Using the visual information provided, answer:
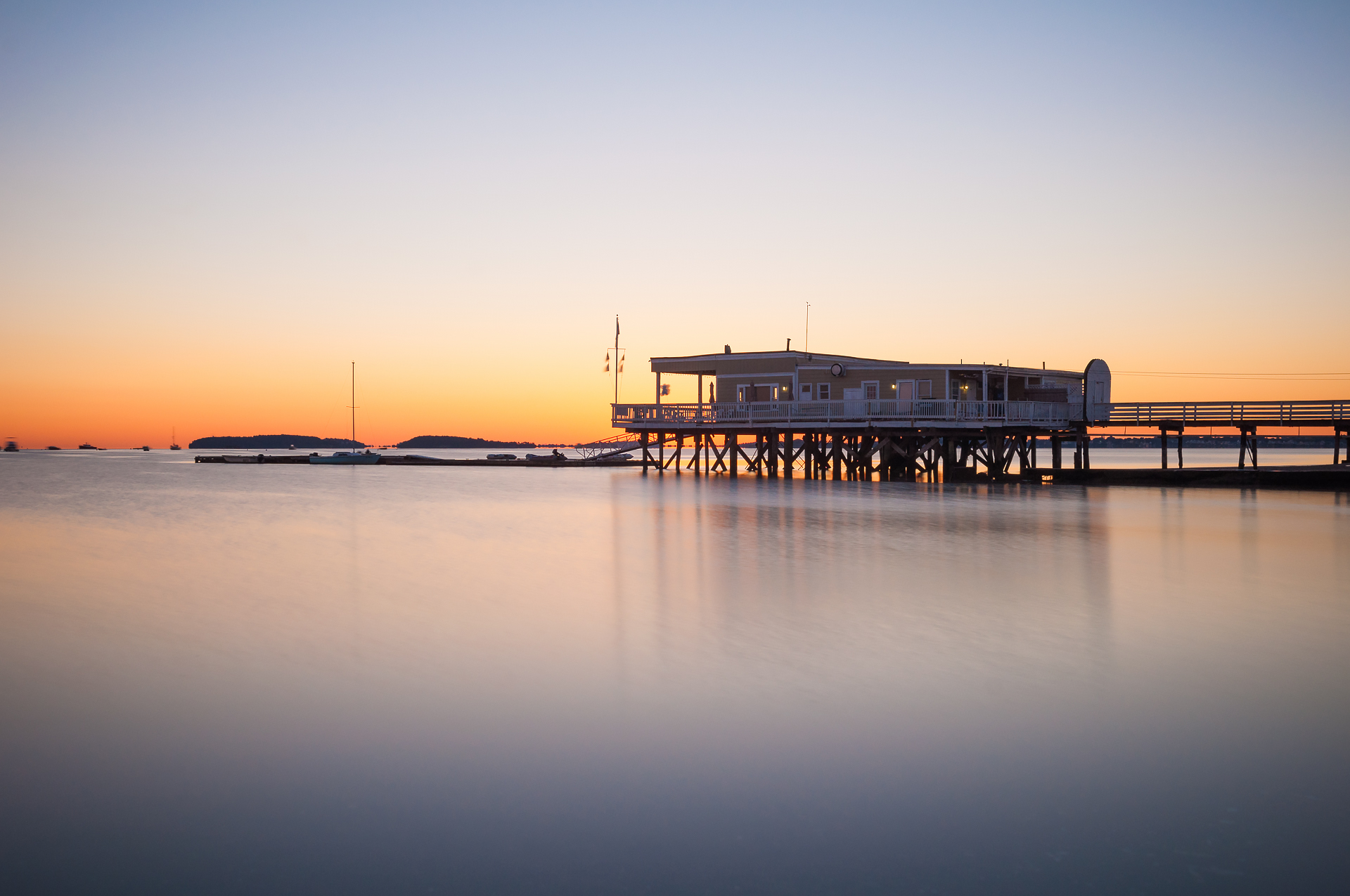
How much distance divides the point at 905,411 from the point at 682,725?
121 ft

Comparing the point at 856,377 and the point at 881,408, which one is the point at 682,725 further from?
the point at 856,377

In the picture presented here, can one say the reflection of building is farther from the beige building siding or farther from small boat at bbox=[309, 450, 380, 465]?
small boat at bbox=[309, 450, 380, 465]

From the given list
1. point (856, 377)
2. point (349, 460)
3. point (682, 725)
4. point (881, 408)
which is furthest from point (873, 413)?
point (349, 460)

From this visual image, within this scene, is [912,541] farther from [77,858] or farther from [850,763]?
[77,858]

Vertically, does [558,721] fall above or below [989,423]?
below

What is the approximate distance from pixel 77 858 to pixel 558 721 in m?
3.37

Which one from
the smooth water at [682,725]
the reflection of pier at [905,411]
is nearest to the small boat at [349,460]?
the reflection of pier at [905,411]

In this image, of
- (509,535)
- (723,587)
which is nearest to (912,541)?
(723,587)

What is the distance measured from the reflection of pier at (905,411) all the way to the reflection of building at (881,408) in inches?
2.2

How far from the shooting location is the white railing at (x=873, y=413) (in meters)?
41.9

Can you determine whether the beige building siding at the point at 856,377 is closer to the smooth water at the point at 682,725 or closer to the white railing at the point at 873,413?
the white railing at the point at 873,413

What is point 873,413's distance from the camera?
143ft

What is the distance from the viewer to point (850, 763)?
6.55 meters

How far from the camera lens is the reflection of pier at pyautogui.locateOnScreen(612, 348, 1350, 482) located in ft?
138
